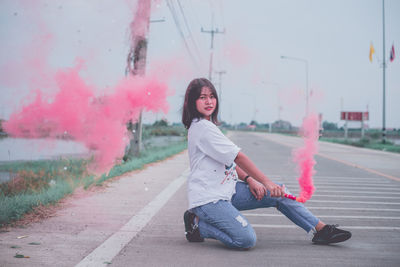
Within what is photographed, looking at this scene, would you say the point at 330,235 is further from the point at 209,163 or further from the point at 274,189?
the point at 209,163

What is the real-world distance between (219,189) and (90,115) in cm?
575

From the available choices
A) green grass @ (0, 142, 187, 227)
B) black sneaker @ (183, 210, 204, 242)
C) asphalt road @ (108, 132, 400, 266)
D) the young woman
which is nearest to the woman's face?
the young woman

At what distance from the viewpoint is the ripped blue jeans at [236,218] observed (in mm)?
3766

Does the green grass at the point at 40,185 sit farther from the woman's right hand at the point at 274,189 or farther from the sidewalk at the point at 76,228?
the woman's right hand at the point at 274,189

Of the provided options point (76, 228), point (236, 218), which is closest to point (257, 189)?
point (236, 218)

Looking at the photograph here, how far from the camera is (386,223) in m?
5.21

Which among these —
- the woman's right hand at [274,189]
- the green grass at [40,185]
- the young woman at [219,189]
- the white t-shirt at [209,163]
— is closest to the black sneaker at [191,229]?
the young woman at [219,189]

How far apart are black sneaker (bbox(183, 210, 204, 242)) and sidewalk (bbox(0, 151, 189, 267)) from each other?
936mm

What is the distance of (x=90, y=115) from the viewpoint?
8.84 metres

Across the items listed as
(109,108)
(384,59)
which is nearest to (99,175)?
(109,108)

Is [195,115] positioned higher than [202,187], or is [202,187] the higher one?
[195,115]

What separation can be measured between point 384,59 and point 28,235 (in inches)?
1231

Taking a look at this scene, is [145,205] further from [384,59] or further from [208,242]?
[384,59]

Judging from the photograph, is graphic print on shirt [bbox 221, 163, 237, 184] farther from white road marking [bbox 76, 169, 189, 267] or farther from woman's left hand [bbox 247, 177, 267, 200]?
white road marking [bbox 76, 169, 189, 267]
